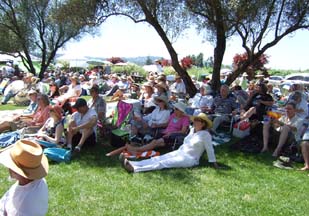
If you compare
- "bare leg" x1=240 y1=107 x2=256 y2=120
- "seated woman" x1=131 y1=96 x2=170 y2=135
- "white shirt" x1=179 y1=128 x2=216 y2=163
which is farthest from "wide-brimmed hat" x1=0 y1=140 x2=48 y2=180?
"bare leg" x1=240 y1=107 x2=256 y2=120

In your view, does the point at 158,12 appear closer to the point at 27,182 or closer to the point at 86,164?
the point at 86,164

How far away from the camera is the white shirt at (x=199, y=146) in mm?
5836

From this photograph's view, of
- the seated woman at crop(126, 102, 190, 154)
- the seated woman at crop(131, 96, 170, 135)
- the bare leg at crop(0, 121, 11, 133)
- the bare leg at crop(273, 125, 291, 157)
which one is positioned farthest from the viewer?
the bare leg at crop(0, 121, 11, 133)

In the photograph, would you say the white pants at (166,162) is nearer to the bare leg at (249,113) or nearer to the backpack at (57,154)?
the backpack at (57,154)

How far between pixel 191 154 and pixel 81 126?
2.13 metres

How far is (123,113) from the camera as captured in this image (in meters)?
7.71

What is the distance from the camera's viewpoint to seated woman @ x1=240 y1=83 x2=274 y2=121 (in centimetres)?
811

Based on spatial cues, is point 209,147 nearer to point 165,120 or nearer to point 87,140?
point 165,120

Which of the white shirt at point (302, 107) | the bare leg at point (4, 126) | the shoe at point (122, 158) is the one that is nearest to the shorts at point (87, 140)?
the shoe at point (122, 158)

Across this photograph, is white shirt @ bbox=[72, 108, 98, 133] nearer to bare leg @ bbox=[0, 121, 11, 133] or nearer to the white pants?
the white pants

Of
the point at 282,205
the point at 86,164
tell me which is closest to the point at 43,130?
the point at 86,164

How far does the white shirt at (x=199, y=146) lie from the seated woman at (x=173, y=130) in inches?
28.8

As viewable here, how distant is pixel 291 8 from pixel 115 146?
594 cm

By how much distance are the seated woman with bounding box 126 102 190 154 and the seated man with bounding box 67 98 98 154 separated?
869mm
